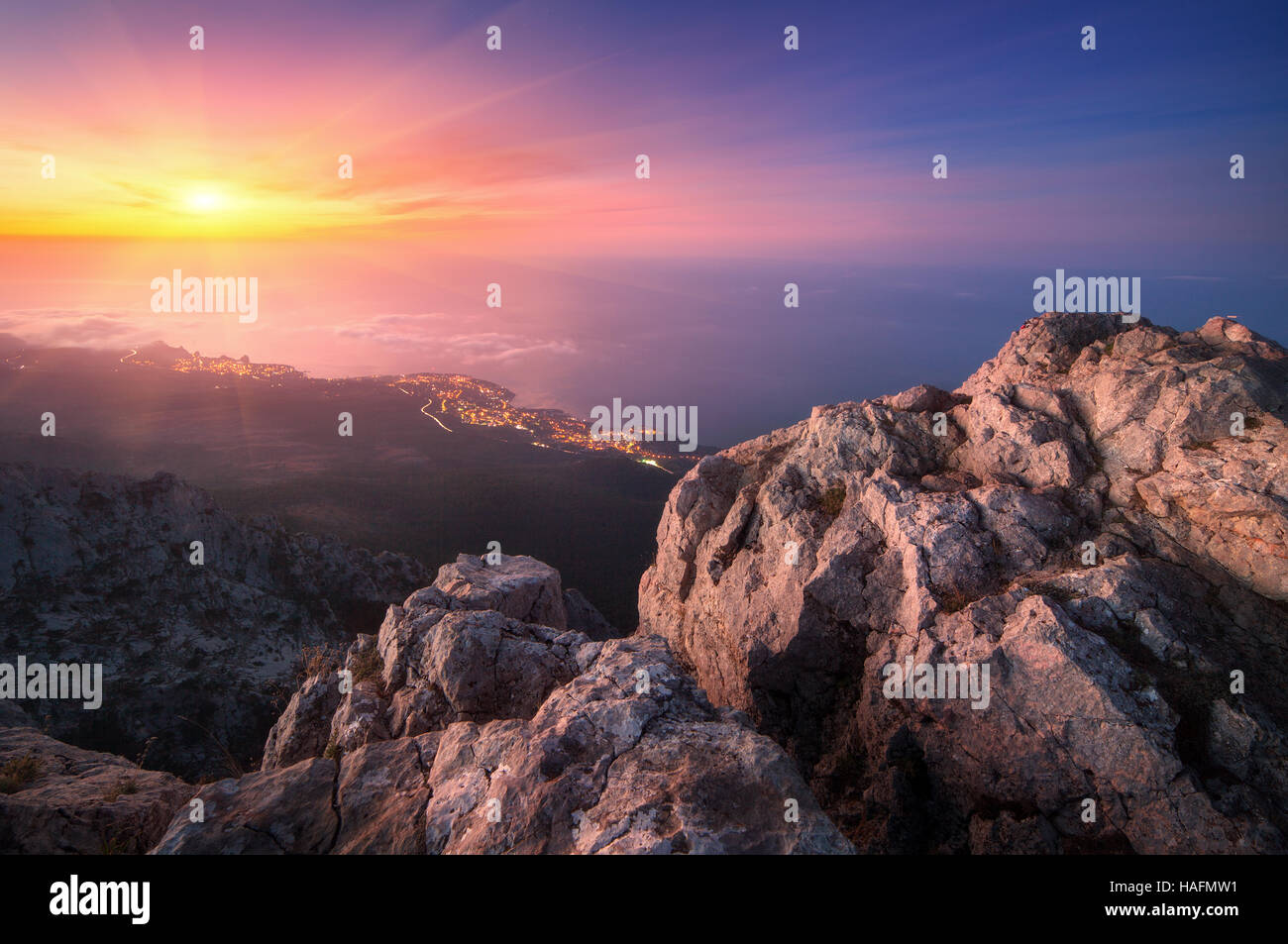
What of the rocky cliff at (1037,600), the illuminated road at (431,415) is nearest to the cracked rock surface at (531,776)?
the rocky cliff at (1037,600)

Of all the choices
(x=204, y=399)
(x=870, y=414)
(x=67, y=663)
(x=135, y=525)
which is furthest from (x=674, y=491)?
A: (x=204, y=399)

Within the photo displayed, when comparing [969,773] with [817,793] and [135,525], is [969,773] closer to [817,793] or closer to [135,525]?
[817,793]

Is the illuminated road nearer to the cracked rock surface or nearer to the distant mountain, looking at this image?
the distant mountain

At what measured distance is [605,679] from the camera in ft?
30.9

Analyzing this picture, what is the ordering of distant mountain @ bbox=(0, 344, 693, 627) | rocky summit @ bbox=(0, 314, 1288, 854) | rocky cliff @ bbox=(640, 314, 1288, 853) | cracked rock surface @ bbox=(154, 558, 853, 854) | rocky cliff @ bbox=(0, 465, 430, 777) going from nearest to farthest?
cracked rock surface @ bbox=(154, 558, 853, 854) → rocky summit @ bbox=(0, 314, 1288, 854) → rocky cliff @ bbox=(640, 314, 1288, 853) → rocky cliff @ bbox=(0, 465, 430, 777) → distant mountain @ bbox=(0, 344, 693, 627)

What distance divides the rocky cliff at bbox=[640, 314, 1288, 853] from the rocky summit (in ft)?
0.16

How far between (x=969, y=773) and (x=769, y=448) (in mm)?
9889

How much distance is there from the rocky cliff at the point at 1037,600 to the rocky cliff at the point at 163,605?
24.3 metres

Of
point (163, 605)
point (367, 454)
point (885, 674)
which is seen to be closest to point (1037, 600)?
point (885, 674)

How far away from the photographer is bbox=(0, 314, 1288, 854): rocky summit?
24.8 ft

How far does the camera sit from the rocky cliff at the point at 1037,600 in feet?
27.5

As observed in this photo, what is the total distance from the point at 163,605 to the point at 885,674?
4150 centimetres

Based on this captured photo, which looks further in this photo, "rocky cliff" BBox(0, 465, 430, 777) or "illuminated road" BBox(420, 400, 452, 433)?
"illuminated road" BBox(420, 400, 452, 433)

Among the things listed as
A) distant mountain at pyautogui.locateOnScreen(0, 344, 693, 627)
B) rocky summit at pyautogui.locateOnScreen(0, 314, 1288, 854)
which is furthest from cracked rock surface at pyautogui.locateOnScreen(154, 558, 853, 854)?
distant mountain at pyautogui.locateOnScreen(0, 344, 693, 627)
